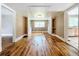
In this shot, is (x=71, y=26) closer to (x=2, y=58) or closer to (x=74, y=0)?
(x=74, y=0)

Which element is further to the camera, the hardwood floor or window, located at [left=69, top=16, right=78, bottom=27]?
window, located at [left=69, top=16, right=78, bottom=27]

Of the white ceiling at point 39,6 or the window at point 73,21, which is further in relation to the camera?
the window at point 73,21

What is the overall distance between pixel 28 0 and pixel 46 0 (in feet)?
1.72

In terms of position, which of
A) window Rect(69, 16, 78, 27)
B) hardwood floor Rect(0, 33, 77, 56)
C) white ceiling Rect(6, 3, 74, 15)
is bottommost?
hardwood floor Rect(0, 33, 77, 56)

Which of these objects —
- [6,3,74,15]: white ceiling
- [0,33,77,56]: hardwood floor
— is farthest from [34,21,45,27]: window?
[0,33,77,56]: hardwood floor

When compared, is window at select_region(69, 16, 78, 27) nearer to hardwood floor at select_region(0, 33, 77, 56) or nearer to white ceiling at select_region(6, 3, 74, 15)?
white ceiling at select_region(6, 3, 74, 15)

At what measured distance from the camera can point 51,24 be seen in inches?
587

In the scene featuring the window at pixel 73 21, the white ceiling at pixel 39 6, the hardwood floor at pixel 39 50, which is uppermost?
the white ceiling at pixel 39 6

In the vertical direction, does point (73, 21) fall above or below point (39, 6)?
below

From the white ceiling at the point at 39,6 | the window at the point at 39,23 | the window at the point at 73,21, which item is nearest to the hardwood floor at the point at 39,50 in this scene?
the white ceiling at the point at 39,6

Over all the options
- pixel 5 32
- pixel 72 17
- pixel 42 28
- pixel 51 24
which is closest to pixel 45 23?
pixel 42 28

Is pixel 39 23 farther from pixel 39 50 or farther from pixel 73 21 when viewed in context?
pixel 39 50

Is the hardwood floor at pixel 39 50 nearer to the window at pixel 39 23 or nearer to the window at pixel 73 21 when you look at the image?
the window at pixel 73 21

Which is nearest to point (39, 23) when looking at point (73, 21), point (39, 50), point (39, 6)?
point (73, 21)
